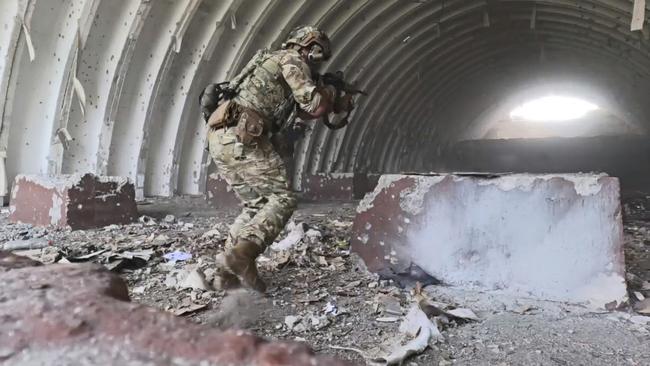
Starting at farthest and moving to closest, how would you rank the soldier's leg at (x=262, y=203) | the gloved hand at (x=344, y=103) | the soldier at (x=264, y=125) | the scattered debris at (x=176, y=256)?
the scattered debris at (x=176, y=256) < the gloved hand at (x=344, y=103) < the soldier at (x=264, y=125) < the soldier's leg at (x=262, y=203)

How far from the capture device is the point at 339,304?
267 centimetres

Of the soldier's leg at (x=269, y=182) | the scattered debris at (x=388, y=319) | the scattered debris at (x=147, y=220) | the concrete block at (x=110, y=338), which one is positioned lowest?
the scattered debris at (x=388, y=319)

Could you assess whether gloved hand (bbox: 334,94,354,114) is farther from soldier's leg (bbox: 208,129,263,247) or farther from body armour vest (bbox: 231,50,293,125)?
soldier's leg (bbox: 208,129,263,247)

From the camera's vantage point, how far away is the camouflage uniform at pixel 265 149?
9.45 feet

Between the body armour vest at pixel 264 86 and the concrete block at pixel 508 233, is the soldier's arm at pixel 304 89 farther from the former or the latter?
the concrete block at pixel 508 233

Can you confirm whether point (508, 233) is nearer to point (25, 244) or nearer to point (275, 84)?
point (275, 84)

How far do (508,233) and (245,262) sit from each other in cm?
149

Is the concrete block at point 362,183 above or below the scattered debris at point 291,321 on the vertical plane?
above

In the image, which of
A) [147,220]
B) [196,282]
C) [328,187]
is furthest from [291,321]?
A: [328,187]

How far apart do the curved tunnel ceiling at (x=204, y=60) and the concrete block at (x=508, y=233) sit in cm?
329

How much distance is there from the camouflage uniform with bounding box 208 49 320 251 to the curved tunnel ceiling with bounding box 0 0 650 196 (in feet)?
7.90

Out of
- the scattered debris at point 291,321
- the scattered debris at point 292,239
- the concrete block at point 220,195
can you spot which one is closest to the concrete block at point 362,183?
the concrete block at point 220,195

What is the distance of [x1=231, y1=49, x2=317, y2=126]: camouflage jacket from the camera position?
9.47 feet

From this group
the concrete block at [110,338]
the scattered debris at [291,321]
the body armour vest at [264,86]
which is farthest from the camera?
the body armour vest at [264,86]
